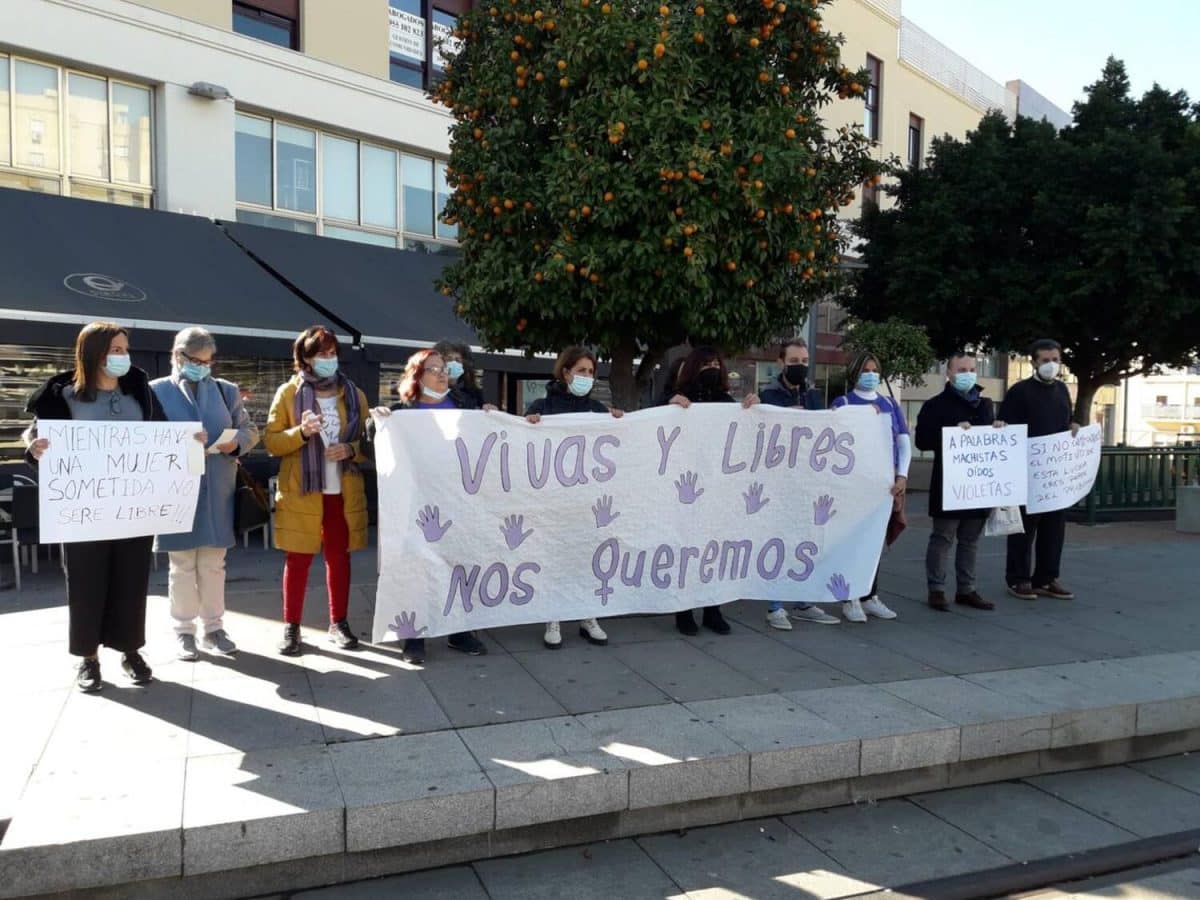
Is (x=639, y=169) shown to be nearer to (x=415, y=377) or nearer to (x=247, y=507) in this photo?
(x=415, y=377)

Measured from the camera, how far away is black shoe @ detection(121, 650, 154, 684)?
486 centimetres

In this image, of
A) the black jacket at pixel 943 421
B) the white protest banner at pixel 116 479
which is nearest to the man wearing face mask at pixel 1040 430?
the black jacket at pixel 943 421

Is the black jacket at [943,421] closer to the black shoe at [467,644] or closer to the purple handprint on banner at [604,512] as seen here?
the purple handprint on banner at [604,512]

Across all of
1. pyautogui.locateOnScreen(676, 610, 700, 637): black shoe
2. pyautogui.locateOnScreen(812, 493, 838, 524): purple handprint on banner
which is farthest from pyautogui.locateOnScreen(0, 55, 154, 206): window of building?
pyautogui.locateOnScreen(812, 493, 838, 524): purple handprint on banner

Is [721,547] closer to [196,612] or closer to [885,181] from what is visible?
[196,612]

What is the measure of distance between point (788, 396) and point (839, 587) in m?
1.37

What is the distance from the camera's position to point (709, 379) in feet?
20.3

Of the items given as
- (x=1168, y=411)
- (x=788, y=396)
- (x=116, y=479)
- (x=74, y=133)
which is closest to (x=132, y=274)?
(x=74, y=133)

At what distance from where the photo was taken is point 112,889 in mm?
3264

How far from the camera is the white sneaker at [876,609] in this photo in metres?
6.79

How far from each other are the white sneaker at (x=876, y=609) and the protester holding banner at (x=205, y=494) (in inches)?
173

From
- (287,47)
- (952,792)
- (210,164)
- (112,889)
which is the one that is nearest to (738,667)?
(952,792)

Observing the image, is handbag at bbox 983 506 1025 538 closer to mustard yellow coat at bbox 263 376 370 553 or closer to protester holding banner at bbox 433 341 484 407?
protester holding banner at bbox 433 341 484 407

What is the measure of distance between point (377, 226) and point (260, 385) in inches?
157
